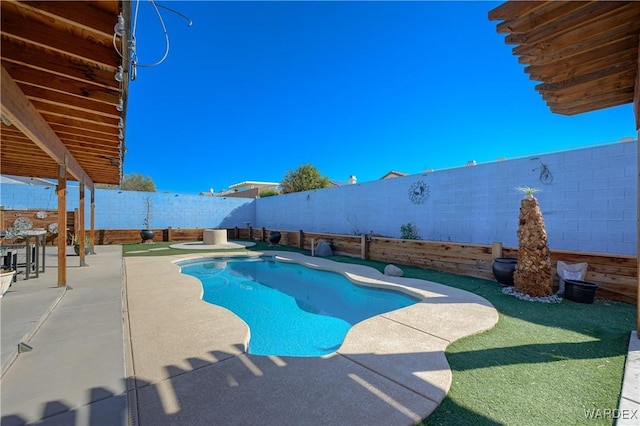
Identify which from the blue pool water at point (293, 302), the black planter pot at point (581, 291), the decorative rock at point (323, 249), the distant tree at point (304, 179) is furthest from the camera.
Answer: the distant tree at point (304, 179)

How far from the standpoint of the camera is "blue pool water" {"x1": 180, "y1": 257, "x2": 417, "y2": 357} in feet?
12.3

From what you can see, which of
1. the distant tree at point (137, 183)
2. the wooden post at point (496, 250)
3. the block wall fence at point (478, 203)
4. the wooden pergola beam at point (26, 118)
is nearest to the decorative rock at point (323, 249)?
the block wall fence at point (478, 203)

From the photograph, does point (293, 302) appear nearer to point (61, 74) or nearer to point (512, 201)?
point (61, 74)

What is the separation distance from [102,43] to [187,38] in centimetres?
908

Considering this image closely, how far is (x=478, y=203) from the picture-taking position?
7.07 m

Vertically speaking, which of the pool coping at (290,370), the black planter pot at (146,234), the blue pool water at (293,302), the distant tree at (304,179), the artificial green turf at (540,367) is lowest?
the blue pool water at (293,302)

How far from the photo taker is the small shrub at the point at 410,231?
8.43 m

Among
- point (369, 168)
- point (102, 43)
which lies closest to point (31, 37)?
point (102, 43)

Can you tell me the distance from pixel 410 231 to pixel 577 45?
673cm

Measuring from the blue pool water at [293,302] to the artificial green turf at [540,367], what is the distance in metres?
1.61

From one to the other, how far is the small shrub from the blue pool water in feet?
9.27

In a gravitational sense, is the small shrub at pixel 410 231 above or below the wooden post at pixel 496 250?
above

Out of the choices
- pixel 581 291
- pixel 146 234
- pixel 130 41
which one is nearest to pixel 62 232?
pixel 130 41

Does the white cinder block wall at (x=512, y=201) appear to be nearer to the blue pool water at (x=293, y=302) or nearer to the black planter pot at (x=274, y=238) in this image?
the blue pool water at (x=293, y=302)
